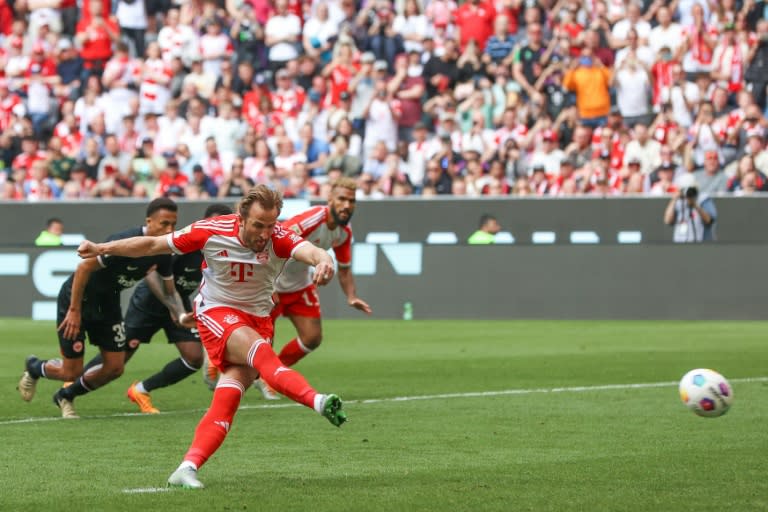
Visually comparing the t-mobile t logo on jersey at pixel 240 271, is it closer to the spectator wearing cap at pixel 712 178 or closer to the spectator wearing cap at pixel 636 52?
the spectator wearing cap at pixel 712 178

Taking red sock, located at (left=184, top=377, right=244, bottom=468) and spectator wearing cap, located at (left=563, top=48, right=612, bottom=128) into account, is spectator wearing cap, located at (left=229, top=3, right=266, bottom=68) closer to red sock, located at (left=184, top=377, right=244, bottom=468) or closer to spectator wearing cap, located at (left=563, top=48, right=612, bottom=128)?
spectator wearing cap, located at (left=563, top=48, right=612, bottom=128)

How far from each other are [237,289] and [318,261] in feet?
2.77

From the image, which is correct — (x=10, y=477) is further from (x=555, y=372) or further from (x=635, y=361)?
(x=635, y=361)

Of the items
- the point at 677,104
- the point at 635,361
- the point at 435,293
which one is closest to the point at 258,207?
the point at 635,361

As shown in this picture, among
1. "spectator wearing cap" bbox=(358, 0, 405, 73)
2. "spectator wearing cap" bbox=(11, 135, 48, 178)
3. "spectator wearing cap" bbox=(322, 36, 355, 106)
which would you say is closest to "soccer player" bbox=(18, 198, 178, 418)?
"spectator wearing cap" bbox=(322, 36, 355, 106)

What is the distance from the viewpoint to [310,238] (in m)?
13.0

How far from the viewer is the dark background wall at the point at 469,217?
2191 cm

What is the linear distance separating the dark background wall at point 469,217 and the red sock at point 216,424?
48.4ft

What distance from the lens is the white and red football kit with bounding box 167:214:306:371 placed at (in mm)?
8328

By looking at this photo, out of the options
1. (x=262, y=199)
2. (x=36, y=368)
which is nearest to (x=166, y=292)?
(x=36, y=368)

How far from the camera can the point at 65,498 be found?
7.54m

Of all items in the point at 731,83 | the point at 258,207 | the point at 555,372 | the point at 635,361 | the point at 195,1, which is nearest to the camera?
the point at 258,207

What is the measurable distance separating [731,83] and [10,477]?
58.7 ft

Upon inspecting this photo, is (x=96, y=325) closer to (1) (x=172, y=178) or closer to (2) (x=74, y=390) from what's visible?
(2) (x=74, y=390)
